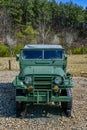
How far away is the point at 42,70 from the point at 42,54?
132cm

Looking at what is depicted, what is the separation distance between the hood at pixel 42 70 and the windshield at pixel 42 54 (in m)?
0.68

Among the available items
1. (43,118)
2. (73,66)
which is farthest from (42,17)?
(43,118)

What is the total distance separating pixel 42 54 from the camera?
1157 cm

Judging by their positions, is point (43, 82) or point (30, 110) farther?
point (30, 110)

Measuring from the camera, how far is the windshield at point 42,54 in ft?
37.8

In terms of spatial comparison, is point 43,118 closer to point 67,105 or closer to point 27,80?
point 67,105

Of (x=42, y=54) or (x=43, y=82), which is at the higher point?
(x=42, y=54)

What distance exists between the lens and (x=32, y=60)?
11.4m

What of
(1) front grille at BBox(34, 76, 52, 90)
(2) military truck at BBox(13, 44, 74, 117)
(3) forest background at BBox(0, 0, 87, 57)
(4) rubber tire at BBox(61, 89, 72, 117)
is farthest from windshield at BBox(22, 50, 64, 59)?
(3) forest background at BBox(0, 0, 87, 57)

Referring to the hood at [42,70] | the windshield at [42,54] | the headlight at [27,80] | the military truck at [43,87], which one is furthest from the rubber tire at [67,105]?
the windshield at [42,54]


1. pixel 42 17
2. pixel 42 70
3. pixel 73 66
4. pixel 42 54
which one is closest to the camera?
pixel 42 70

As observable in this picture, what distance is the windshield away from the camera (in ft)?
37.8

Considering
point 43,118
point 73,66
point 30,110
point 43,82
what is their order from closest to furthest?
point 43,118 → point 43,82 → point 30,110 → point 73,66

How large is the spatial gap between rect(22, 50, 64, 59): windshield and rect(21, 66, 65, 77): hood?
680mm
